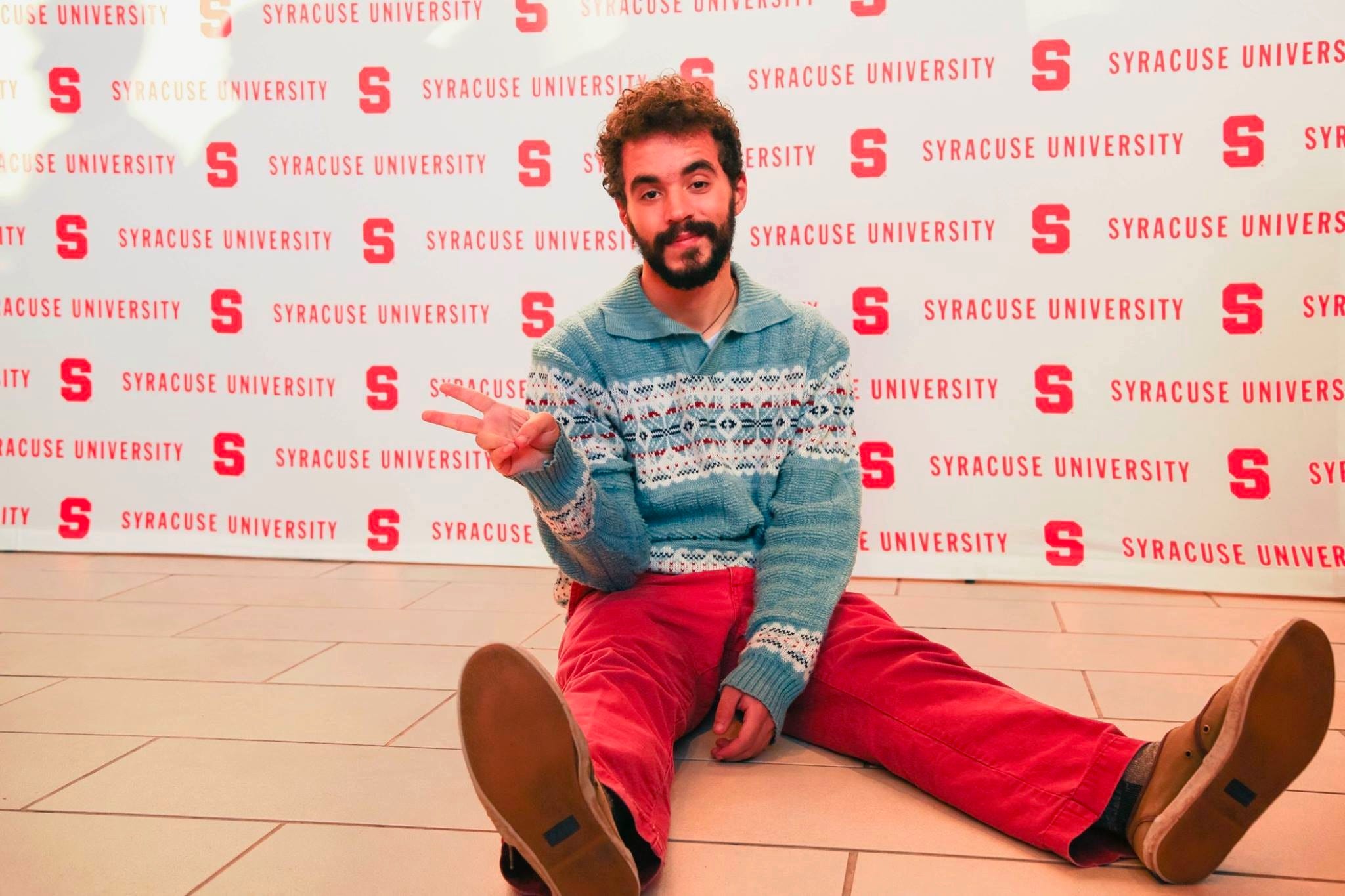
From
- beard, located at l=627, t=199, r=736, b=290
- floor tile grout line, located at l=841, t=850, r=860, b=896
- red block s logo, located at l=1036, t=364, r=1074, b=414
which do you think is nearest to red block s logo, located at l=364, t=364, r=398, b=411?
beard, located at l=627, t=199, r=736, b=290

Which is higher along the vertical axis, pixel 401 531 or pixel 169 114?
pixel 169 114

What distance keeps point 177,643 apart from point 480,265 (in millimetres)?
1078

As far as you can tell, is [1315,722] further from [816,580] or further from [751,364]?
[751,364]

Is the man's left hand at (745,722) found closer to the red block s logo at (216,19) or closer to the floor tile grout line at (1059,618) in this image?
the floor tile grout line at (1059,618)

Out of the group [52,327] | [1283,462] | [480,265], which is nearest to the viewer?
[1283,462]

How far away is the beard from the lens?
160cm

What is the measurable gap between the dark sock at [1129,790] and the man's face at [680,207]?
79cm

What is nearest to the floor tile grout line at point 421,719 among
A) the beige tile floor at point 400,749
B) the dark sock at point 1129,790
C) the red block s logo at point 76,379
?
the beige tile floor at point 400,749

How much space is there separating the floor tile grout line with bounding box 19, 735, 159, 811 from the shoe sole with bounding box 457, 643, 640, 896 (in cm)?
66

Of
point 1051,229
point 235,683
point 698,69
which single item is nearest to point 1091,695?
point 1051,229

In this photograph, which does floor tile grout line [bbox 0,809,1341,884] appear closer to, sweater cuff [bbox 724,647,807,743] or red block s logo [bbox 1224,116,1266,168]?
sweater cuff [bbox 724,647,807,743]

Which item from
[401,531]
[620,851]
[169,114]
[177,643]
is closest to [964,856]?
[620,851]

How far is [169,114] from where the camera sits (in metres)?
2.85

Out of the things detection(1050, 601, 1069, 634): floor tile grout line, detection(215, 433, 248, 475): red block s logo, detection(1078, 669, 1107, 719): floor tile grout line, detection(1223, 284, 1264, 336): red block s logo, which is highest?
detection(1223, 284, 1264, 336): red block s logo
